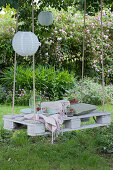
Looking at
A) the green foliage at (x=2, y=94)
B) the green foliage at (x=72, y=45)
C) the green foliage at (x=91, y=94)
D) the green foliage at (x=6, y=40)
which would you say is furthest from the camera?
the green foliage at (x=72, y=45)

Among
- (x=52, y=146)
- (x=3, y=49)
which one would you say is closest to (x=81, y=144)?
(x=52, y=146)

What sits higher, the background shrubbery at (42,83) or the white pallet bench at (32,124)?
the white pallet bench at (32,124)

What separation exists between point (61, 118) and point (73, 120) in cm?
14

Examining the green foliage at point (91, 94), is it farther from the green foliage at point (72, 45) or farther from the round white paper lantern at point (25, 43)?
the round white paper lantern at point (25, 43)

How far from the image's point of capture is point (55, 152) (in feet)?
12.3

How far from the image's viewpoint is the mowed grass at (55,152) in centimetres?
336

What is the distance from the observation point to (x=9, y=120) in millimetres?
3275

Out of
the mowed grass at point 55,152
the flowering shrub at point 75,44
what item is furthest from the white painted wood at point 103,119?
the flowering shrub at point 75,44

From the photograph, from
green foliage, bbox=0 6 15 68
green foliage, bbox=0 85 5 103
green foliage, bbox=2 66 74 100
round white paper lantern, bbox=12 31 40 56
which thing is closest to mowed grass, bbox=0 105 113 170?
round white paper lantern, bbox=12 31 40 56

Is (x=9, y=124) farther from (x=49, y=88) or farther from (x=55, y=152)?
(x=49, y=88)

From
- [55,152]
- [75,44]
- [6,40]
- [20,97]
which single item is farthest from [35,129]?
[75,44]

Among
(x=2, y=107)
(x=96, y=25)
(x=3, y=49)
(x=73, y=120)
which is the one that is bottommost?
(x=2, y=107)

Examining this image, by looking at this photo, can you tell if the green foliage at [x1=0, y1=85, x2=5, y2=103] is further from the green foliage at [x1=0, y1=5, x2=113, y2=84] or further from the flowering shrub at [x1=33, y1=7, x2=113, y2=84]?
the flowering shrub at [x1=33, y1=7, x2=113, y2=84]

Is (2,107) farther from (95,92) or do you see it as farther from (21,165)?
(21,165)
